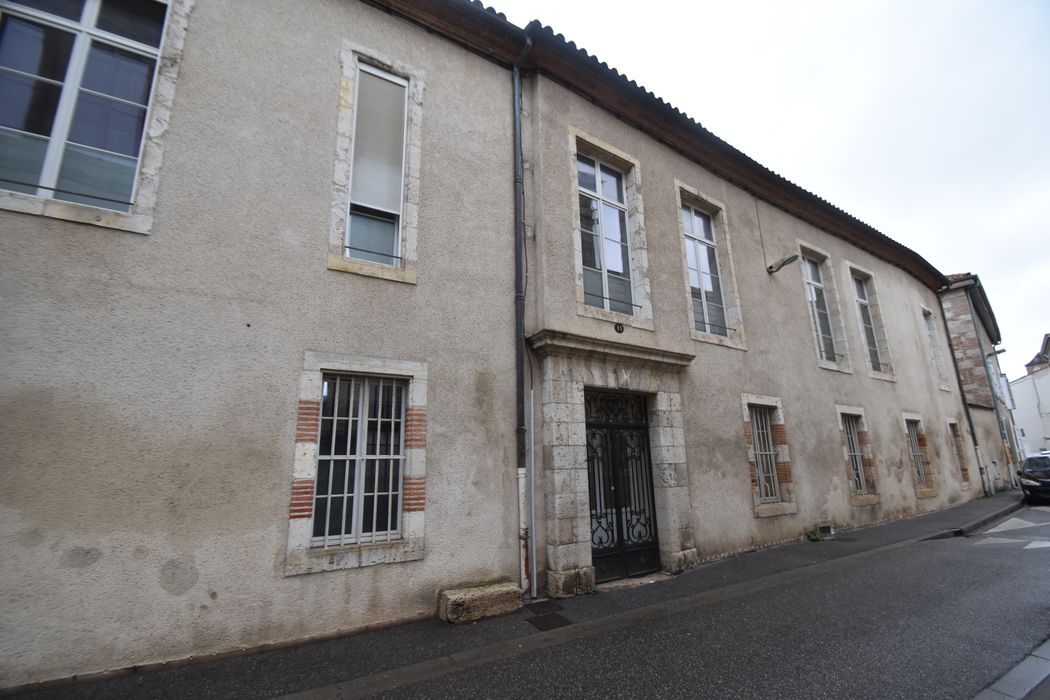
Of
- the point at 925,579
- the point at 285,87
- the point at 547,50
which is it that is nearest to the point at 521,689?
the point at 925,579

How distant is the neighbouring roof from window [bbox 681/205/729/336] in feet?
3.40

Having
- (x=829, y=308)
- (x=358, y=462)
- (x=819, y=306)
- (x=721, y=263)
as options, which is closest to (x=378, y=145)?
(x=358, y=462)

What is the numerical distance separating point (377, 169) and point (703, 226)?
18.7 feet

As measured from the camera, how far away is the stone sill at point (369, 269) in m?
4.48

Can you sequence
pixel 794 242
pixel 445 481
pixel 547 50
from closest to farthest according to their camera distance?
pixel 445 481 < pixel 547 50 < pixel 794 242

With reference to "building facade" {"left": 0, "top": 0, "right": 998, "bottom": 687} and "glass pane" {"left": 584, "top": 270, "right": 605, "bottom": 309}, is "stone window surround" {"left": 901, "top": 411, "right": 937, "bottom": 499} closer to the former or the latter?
"building facade" {"left": 0, "top": 0, "right": 998, "bottom": 687}

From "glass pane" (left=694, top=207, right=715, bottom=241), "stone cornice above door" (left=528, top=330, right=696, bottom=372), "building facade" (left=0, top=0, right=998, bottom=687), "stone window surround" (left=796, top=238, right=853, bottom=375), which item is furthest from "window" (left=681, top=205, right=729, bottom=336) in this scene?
"stone window surround" (left=796, top=238, right=853, bottom=375)

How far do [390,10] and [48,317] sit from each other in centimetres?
452

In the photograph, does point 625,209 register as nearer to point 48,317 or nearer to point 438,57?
point 438,57

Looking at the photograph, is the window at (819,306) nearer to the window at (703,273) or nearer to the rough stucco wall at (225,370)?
the window at (703,273)

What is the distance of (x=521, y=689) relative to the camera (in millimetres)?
2973

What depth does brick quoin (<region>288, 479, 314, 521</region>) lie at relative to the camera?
3.87 metres

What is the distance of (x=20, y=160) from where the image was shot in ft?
12.0

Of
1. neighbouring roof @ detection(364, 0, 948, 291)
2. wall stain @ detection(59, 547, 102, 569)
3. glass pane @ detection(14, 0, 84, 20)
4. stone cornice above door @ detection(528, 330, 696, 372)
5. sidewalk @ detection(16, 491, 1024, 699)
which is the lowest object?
sidewalk @ detection(16, 491, 1024, 699)
